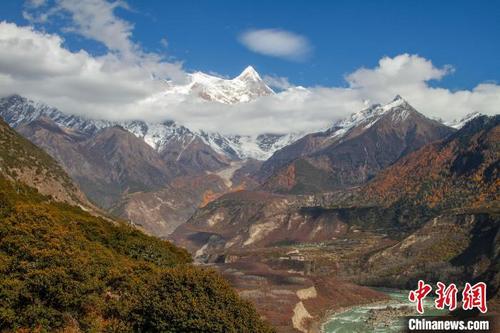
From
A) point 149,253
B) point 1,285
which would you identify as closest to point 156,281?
point 1,285

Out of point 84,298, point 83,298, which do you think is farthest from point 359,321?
point 83,298

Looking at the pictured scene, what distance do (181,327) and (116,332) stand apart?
639cm

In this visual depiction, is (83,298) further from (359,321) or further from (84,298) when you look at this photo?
(359,321)

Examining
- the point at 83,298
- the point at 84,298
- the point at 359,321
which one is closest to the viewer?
the point at 83,298

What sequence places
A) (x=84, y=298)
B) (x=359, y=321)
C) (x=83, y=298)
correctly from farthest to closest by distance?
(x=359, y=321) → (x=84, y=298) → (x=83, y=298)

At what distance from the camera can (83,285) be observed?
64.4m

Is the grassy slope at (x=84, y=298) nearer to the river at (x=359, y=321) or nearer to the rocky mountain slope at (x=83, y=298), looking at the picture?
the rocky mountain slope at (x=83, y=298)

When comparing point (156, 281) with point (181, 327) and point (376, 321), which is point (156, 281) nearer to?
point (181, 327)

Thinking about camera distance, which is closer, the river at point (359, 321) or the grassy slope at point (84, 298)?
the grassy slope at point (84, 298)

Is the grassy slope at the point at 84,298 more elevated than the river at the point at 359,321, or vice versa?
the grassy slope at the point at 84,298

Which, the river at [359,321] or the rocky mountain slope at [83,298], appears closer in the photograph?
the rocky mountain slope at [83,298]

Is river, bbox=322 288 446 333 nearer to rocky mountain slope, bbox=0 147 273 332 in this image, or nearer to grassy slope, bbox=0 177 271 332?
rocky mountain slope, bbox=0 147 273 332

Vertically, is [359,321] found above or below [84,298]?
below

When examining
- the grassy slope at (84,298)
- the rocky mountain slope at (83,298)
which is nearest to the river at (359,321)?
the rocky mountain slope at (83,298)
